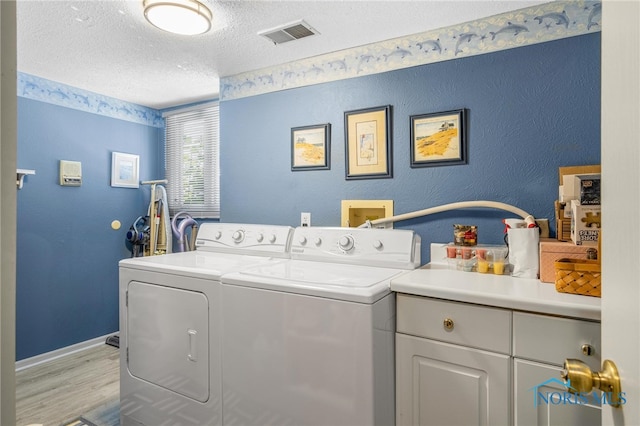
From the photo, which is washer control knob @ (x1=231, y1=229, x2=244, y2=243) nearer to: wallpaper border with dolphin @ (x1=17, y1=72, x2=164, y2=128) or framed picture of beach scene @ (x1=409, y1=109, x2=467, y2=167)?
framed picture of beach scene @ (x1=409, y1=109, x2=467, y2=167)

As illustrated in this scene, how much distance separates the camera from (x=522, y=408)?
1187 millimetres

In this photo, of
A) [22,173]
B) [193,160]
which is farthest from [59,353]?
[193,160]

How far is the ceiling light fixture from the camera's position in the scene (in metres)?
1.67

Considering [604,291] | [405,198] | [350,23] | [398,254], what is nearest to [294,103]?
[350,23]

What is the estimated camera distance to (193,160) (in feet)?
11.5

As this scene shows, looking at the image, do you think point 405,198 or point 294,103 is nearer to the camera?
point 405,198

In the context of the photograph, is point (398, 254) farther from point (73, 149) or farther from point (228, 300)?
point (73, 149)

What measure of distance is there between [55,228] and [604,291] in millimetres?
3616

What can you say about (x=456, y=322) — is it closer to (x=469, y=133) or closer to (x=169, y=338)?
(x=469, y=133)

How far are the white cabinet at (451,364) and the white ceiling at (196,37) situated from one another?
1.50 meters

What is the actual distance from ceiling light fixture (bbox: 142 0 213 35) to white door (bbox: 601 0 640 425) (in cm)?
171

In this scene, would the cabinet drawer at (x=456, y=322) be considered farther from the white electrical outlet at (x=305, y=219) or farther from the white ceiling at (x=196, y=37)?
the white ceiling at (x=196, y=37)

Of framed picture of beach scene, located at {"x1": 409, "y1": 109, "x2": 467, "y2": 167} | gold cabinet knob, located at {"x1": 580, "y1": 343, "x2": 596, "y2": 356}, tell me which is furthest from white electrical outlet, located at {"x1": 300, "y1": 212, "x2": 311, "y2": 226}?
gold cabinet knob, located at {"x1": 580, "y1": 343, "x2": 596, "y2": 356}

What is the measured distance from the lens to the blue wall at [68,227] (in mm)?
2775
